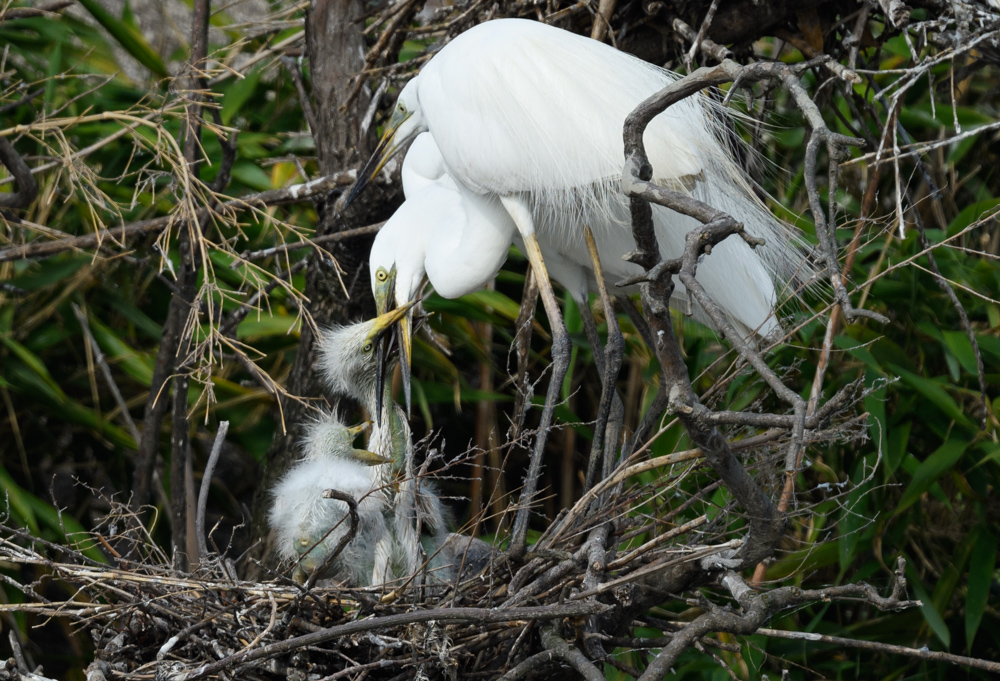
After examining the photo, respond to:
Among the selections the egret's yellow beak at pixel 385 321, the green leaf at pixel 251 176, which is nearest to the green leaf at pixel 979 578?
the egret's yellow beak at pixel 385 321

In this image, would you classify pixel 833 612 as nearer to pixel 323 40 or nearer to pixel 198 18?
pixel 323 40

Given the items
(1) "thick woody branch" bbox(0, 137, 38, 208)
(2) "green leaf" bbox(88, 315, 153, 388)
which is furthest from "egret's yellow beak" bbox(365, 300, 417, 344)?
(2) "green leaf" bbox(88, 315, 153, 388)

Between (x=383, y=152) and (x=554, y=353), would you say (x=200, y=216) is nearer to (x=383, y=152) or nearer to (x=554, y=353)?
(x=383, y=152)

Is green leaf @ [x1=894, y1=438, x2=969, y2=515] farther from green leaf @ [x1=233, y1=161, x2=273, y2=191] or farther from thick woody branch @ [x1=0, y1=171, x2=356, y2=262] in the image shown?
green leaf @ [x1=233, y1=161, x2=273, y2=191]

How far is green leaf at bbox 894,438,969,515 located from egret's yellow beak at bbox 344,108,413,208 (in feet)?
3.86

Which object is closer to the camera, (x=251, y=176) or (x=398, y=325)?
(x=398, y=325)

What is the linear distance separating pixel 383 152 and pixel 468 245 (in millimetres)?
234

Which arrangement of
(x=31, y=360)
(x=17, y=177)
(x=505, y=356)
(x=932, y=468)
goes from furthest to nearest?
(x=505, y=356) < (x=31, y=360) < (x=932, y=468) < (x=17, y=177)

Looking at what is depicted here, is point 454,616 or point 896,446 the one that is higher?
point 454,616

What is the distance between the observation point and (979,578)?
2.08 meters

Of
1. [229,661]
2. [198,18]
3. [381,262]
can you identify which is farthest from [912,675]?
[198,18]

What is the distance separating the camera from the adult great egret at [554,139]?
53.7 inches

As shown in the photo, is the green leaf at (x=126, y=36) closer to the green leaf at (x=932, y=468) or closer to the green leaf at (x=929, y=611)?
the green leaf at (x=932, y=468)

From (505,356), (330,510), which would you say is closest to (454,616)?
(330,510)
